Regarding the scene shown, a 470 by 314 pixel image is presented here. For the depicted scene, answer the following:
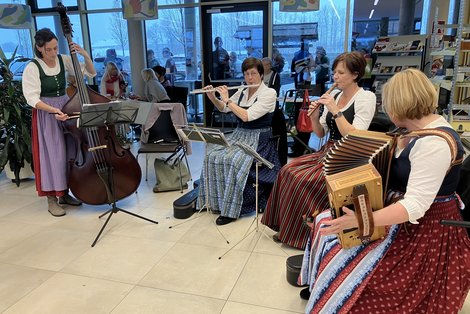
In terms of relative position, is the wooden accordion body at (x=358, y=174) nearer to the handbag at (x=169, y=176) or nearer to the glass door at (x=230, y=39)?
the handbag at (x=169, y=176)

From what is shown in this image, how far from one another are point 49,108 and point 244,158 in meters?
1.54

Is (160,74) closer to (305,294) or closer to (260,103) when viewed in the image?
(260,103)

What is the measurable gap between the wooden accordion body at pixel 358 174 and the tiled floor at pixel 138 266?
2.65 feet

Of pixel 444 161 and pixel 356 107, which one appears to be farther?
pixel 356 107

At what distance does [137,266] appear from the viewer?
2.36 meters

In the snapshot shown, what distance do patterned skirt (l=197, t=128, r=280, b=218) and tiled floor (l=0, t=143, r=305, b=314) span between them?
149 mm

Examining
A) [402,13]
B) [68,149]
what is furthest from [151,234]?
[402,13]

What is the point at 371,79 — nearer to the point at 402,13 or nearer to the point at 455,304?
the point at 402,13

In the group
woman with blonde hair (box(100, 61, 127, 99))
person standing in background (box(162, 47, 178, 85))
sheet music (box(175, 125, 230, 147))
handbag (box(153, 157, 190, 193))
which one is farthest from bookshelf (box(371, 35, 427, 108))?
woman with blonde hair (box(100, 61, 127, 99))

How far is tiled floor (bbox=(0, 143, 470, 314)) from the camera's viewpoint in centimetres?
200

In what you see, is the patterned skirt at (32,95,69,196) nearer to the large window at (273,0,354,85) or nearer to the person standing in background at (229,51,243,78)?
the person standing in background at (229,51,243,78)

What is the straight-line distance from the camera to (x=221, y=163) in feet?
9.46

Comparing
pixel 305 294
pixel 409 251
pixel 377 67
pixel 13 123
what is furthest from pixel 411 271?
pixel 377 67

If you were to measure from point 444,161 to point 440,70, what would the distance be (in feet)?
10.5
